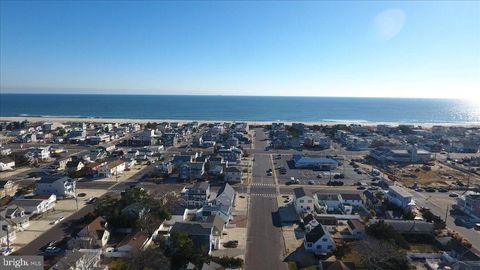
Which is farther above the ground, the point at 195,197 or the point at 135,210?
the point at 135,210

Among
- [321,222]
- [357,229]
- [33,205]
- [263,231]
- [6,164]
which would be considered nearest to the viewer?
[357,229]

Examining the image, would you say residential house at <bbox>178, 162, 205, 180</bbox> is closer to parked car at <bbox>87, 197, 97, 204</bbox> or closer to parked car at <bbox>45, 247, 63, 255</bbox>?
parked car at <bbox>87, 197, 97, 204</bbox>

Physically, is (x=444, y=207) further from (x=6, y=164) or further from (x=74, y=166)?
(x=6, y=164)

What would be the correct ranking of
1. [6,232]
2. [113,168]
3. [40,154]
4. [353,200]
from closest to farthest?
1. [6,232]
2. [353,200]
3. [113,168]
4. [40,154]

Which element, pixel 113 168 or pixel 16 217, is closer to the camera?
pixel 16 217

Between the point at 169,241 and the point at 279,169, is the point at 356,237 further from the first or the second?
the point at 279,169

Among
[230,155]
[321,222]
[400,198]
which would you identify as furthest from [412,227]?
[230,155]

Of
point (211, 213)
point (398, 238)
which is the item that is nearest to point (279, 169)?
point (211, 213)
